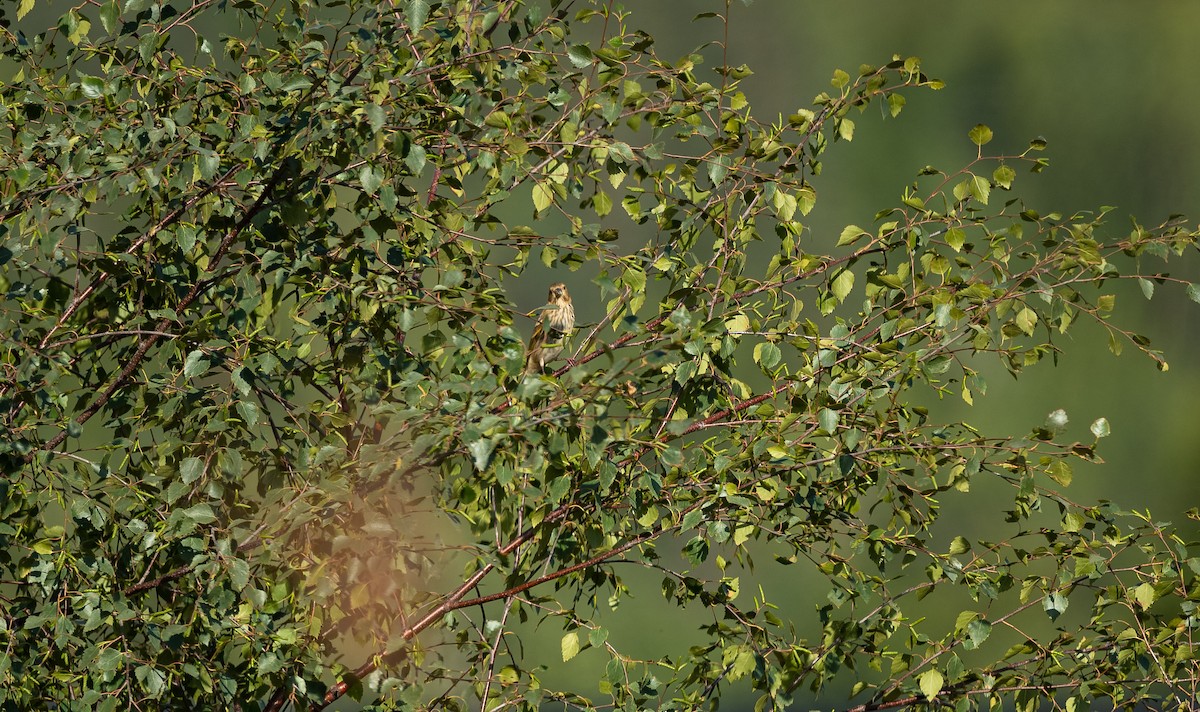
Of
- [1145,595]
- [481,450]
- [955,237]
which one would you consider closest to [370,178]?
[481,450]

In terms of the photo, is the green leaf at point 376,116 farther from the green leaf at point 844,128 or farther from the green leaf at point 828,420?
the green leaf at point 844,128

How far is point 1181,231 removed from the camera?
2.89 metres

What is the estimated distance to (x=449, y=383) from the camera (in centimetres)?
247

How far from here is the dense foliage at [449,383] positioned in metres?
2.61

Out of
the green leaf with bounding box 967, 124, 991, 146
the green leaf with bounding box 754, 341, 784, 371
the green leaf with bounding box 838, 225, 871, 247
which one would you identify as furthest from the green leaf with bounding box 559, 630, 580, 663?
the green leaf with bounding box 967, 124, 991, 146

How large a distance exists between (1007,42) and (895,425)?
7203 mm

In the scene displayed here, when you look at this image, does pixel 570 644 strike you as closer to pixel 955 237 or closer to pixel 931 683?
pixel 931 683

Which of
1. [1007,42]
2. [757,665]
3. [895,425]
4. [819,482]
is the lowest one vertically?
[1007,42]

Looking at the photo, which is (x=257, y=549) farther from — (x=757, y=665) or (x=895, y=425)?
(x=895, y=425)

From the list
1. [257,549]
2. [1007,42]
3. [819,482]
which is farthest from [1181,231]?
[1007,42]

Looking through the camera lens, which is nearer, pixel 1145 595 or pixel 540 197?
pixel 1145 595

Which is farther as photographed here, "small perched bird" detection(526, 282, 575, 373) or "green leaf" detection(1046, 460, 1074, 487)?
"small perched bird" detection(526, 282, 575, 373)

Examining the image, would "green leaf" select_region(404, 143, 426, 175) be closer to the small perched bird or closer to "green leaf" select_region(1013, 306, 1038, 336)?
the small perched bird

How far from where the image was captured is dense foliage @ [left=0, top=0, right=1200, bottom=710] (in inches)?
103
